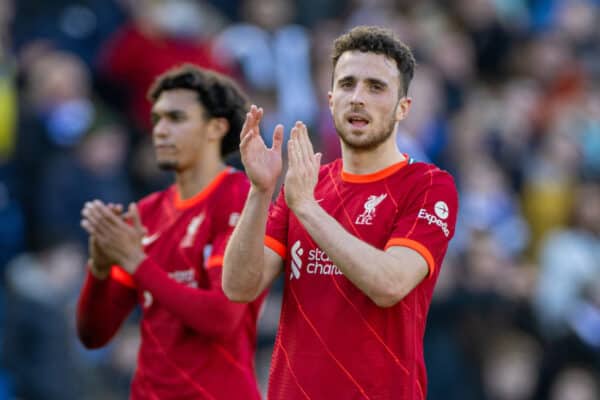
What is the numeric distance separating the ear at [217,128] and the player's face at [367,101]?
1.43 m

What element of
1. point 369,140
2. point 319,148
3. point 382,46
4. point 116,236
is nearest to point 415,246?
point 369,140

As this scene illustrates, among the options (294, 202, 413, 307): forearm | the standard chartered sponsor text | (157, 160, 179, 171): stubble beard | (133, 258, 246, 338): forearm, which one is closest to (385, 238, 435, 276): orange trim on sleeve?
(294, 202, 413, 307): forearm

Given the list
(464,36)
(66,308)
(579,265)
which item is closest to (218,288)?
(66,308)

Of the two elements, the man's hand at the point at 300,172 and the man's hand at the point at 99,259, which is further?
the man's hand at the point at 99,259

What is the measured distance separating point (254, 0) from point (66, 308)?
4644 mm

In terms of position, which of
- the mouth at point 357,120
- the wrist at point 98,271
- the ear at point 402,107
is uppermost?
the ear at point 402,107

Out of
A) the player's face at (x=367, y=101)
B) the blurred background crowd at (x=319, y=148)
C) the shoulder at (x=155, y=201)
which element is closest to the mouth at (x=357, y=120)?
the player's face at (x=367, y=101)

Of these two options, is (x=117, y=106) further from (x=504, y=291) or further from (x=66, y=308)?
(x=504, y=291)

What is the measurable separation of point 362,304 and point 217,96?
2.02m

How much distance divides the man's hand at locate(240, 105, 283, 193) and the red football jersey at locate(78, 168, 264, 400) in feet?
3.22

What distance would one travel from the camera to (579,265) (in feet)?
40.3

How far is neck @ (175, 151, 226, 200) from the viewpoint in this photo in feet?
22.3

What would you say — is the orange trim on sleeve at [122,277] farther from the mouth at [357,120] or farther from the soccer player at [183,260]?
the mouth at [357,120]

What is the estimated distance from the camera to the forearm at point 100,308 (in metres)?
6.77
